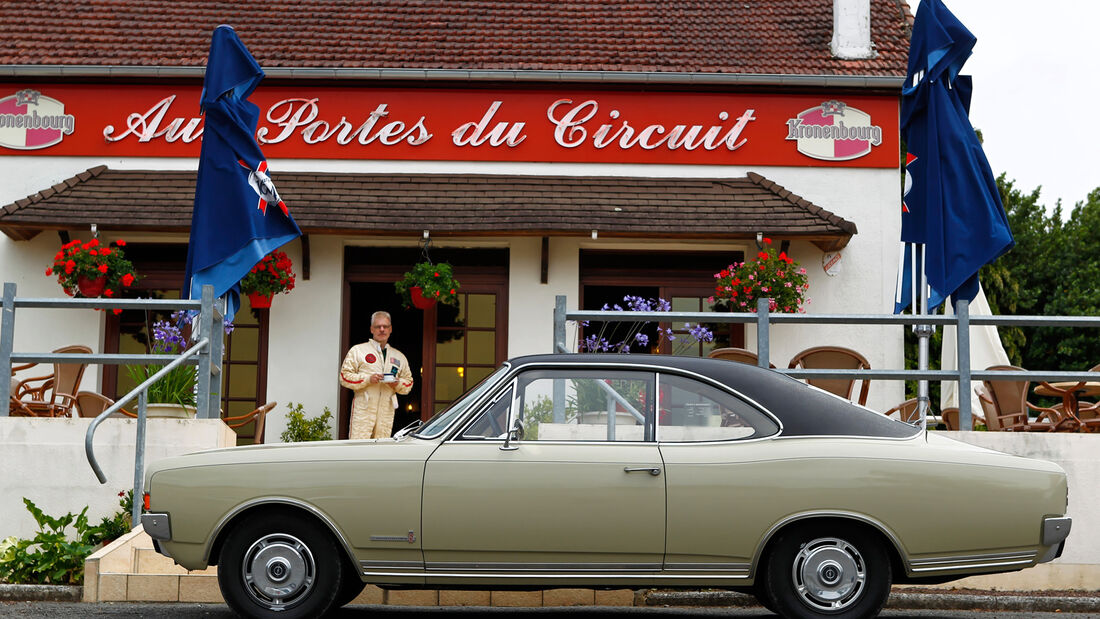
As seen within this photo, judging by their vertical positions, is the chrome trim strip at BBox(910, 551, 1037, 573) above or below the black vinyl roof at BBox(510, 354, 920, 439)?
below

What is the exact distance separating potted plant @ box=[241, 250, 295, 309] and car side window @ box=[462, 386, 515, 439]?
303 inches

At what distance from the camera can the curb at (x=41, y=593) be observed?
8.05 metres

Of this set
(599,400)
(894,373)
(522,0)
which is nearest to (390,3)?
(522,0)

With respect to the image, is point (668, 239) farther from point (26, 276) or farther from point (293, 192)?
point (26, 276)

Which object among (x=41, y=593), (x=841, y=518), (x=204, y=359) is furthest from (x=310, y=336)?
(x=841, y=518)

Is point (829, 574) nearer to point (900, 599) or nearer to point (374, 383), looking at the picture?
point (900, 599)

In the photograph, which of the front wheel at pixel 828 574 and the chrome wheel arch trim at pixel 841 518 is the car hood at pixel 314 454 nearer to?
the chrome wheel arch trim at pixel 841 518

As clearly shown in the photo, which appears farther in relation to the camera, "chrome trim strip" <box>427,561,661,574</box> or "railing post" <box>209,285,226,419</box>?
"railing post" <box>209,285,226,419</box>

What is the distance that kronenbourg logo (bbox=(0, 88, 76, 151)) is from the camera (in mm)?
14906

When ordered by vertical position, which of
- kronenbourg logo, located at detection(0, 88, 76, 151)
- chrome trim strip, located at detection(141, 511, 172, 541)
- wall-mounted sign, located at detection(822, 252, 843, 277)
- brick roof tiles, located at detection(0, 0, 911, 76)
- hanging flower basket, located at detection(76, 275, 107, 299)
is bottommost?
chrome trim strip, located at detection(141, 511, 172, 541)

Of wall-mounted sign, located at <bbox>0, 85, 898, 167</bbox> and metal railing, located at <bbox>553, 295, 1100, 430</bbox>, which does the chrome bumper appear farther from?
wall-mounted sign, located at <bbox>0, 85, 898, 167</bbox>

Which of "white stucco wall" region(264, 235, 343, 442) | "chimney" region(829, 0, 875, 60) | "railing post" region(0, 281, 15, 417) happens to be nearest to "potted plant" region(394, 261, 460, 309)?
"white stucco wall" region(264, 235, 343, 442)

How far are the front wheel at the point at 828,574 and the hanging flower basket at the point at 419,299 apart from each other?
7911 millimetres

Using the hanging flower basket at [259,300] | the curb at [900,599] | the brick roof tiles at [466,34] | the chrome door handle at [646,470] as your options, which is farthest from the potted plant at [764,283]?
the chrome door handle at [646,470]
